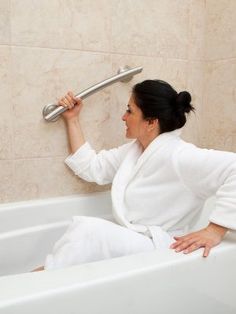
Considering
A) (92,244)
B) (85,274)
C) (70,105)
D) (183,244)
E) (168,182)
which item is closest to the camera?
(85,274)

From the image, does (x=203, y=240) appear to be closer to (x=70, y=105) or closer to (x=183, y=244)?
(x=183, y=244)

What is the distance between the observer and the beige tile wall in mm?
1257

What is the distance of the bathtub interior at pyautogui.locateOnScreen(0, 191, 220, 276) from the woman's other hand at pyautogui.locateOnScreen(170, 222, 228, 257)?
415 millimetres

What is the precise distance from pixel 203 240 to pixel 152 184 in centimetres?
29

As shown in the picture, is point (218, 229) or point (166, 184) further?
point (166, 184)

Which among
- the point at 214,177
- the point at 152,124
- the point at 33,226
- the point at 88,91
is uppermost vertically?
the point at 88,91

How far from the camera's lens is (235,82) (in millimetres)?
1554

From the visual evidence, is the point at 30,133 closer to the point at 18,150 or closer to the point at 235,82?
the point at 18,150

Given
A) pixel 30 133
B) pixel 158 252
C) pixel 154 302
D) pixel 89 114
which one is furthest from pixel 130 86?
pixel 154 302

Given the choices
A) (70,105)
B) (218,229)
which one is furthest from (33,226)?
(218,229)

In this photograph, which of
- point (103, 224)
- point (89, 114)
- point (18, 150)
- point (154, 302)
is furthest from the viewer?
point (89, 114)

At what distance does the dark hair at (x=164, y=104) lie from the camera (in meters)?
1.18

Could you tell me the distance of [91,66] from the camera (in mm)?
1383

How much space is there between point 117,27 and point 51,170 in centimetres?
61
